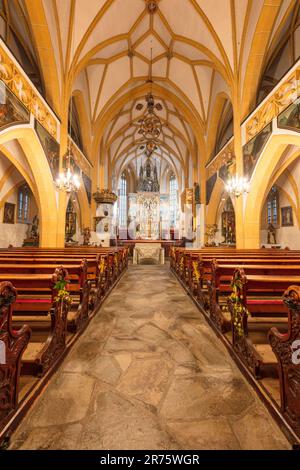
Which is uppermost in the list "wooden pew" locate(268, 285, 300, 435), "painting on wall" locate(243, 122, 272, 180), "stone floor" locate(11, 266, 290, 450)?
"painting on wall" locate(243, 122, 272, 180)

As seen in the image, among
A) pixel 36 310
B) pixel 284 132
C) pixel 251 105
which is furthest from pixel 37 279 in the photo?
pixel 251 105

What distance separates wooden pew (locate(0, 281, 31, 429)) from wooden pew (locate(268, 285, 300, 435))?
193 centimetres

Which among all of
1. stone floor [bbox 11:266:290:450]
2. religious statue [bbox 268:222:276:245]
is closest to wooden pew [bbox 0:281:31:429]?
stone floor [bbox 11:266:290:450]

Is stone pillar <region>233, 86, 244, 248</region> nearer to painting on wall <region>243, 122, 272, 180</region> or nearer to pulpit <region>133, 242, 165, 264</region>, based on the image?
painting on wall <region>243, 122, 272, 180</region>

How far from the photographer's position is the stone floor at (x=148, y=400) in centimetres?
153

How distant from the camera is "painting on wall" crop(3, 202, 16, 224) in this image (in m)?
11.9

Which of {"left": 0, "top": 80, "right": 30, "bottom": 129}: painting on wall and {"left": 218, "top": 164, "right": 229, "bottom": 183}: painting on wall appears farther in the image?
{"left": 218, "top": 164, "right": 229, "bottom": 183}: painting on wall

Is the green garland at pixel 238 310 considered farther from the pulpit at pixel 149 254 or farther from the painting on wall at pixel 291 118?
the pulpit at pixel 149 254

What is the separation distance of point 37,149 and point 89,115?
7587mm

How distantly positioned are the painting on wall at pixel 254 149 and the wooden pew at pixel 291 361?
7.73 metres

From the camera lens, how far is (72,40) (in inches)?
365

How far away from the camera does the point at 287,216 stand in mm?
12414

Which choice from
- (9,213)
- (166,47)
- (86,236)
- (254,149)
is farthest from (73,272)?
(166,47)

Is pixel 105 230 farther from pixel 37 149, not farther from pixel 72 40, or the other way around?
pixel 72 40
